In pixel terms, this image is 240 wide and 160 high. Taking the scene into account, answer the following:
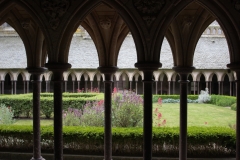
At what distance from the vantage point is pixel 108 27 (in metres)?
5.98

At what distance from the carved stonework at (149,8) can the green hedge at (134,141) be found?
175 inches

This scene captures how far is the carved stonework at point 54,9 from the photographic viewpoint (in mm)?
4281

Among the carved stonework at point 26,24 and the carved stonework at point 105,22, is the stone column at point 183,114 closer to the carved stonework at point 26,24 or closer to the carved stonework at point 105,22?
the carved stonework at point 105,22

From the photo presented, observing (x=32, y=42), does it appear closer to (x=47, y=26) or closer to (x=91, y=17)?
(x=91, y=17)

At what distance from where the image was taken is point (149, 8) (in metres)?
4.21

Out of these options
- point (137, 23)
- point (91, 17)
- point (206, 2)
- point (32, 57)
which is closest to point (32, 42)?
point (32, 57)

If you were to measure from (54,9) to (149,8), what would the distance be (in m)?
1.35

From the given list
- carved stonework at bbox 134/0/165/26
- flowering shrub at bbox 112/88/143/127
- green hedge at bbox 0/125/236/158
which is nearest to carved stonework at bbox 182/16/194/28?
carved stonework at bbox 134/0/165/26

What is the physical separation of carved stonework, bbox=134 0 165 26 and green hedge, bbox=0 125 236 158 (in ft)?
14.6

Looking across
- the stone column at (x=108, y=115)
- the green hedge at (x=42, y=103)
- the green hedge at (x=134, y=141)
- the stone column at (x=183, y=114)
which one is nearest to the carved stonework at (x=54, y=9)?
the stone column at (x=108, y=115)

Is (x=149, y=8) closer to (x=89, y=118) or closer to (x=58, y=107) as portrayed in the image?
(x=58, y=107)

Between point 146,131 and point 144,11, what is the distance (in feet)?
5.72

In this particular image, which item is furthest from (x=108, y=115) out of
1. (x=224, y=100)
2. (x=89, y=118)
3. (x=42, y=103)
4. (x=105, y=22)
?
(x=224, y=100)

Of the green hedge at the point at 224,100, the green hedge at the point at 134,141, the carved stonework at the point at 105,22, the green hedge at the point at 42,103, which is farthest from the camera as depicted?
the green hedge at the point at 224,100
